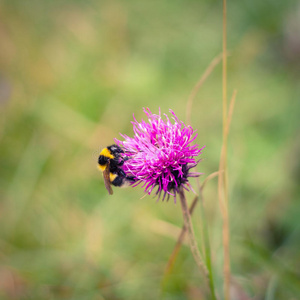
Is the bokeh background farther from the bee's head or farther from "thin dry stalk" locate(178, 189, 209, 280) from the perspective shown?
the bee's head

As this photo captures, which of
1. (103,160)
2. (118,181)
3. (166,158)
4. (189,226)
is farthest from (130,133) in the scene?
(189,226)

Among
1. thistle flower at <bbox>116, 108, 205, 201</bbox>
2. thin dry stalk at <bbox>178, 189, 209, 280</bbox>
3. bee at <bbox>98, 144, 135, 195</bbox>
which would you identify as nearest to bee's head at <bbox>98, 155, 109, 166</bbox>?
bee at <bbox>98, 144, 135, 195</bbox>

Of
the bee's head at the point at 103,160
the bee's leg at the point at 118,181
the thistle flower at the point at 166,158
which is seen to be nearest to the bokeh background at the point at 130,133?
the thistle flower at the point at 166,158

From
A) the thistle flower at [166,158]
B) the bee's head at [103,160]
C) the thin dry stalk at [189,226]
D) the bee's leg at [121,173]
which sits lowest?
the thin dry stalk at [189,226]

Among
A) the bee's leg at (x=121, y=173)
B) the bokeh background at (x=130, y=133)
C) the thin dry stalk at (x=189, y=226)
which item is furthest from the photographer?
the bokeh background at (x=130, y=133)

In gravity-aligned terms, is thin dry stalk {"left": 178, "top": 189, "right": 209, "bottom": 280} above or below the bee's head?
below

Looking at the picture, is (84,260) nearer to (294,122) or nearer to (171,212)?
(171,212)

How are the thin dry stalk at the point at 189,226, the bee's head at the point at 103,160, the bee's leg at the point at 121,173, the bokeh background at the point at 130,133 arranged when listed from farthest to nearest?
the bokeh background at the point at 130,133
the bee's head at the point at 103,160
the bee's leg at the point at 121,173
the thin dry stalk at the point at 189,226

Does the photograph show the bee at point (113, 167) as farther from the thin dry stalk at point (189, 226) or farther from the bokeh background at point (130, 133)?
the bokeh background at point (130, 133)

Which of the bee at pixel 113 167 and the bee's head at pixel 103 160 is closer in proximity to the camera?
the bee at pixel 113 167

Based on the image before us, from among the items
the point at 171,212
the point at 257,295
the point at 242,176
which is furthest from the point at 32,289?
the point at 242,176
